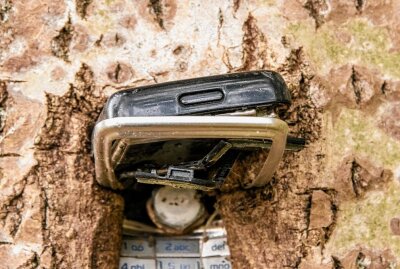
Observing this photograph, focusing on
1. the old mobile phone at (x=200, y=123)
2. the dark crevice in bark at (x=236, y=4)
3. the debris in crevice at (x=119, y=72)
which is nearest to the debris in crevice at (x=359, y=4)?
the dark crevice in bark at (x=236, y=4)

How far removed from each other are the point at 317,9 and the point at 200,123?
500 millimetres

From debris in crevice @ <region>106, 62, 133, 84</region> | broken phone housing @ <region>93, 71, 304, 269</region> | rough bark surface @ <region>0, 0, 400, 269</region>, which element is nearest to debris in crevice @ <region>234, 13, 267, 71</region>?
rough bark surface @ <region>0, 0, 400, 269</region>

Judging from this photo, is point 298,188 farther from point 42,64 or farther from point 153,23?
point 42,64

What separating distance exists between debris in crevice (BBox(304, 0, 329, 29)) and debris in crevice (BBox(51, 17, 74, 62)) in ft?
1.63

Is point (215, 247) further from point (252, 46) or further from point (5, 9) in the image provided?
point (5, 9)

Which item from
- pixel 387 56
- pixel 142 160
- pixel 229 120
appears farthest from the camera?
pixel 387 56

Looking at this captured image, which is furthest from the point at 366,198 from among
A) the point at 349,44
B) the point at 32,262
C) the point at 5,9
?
the point at 5,9

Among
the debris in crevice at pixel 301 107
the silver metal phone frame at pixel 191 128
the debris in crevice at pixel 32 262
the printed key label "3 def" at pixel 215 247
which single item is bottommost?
the debris in crevice at pixel 32 262

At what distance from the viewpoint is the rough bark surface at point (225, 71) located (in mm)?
1556

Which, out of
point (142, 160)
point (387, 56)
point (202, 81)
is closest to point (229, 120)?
point (202, 81)

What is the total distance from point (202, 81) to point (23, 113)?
0.41 metres

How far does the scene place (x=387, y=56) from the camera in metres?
1.67

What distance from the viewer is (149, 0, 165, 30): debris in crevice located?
1649mm

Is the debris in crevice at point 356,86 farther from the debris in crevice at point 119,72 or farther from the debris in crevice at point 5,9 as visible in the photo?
the debris in crevice at point 5,9
